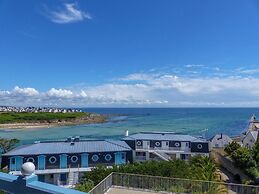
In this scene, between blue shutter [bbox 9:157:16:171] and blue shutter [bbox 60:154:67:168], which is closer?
blue shutter [bbox 9:157:16:171]

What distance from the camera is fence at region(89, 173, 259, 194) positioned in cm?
1287

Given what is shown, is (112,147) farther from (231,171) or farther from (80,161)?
(231,171)

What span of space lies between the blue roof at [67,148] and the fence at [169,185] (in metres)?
13.4

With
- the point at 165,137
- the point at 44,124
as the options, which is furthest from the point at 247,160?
the point at 44,124

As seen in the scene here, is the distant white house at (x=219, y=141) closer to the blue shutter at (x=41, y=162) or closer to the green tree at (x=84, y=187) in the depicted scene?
the blue shutter at (x=41, y=162)

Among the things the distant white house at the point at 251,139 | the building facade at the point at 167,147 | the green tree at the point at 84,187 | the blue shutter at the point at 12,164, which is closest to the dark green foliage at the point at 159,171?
the green tree at the point at 84,187

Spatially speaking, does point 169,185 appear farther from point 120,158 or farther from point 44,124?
point 44,124

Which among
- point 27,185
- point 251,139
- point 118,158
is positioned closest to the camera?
point 27,185

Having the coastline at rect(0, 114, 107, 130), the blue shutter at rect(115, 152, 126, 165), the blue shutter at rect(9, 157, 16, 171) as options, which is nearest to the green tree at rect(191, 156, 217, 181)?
the blue shutter at rect(115, 152, 126, 165)

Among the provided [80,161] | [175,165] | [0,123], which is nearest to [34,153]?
[80,161]

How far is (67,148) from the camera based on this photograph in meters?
28.2

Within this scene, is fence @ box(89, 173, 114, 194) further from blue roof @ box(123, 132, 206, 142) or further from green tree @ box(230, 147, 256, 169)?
blue roof @ box(123, 132, 206, 142)

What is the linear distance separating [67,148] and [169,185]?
1633 cm

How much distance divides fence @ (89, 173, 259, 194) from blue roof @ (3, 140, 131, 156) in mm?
13361
